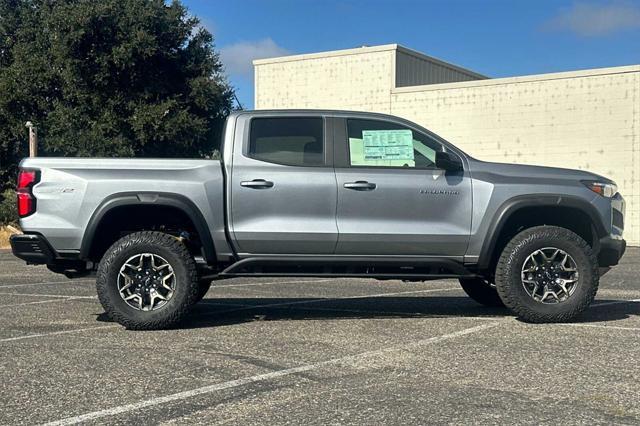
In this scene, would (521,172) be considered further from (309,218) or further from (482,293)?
(309,218)

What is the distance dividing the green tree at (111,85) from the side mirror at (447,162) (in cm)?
1904

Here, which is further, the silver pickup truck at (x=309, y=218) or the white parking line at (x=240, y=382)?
the silver pickup truck at (x=309, y=218)

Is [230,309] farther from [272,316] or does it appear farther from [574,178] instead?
[574,178]

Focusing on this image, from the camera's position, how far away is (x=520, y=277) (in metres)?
6.56

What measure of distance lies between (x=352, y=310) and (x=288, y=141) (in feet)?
7.26

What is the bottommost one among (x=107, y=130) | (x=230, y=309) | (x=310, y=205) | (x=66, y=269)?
(x=230, y=309)

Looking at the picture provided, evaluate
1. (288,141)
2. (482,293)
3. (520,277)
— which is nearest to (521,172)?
(520,277)

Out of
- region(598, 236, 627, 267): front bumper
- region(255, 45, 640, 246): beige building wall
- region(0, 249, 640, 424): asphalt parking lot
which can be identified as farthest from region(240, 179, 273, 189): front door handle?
region(255, 45, 640, 246): beige building wall

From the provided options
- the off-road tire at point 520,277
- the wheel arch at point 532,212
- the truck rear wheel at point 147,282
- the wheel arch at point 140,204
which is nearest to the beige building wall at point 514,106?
the wheel arch at point 532,212

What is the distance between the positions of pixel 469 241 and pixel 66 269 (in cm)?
386

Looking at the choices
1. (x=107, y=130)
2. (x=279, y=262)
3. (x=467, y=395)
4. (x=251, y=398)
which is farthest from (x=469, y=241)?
(x=107, y=130)

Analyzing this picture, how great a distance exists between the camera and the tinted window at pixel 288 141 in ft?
21.9

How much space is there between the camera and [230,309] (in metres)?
8.01

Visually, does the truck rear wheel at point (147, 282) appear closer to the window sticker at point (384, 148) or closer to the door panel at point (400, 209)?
the door panel at point (400, 209)
